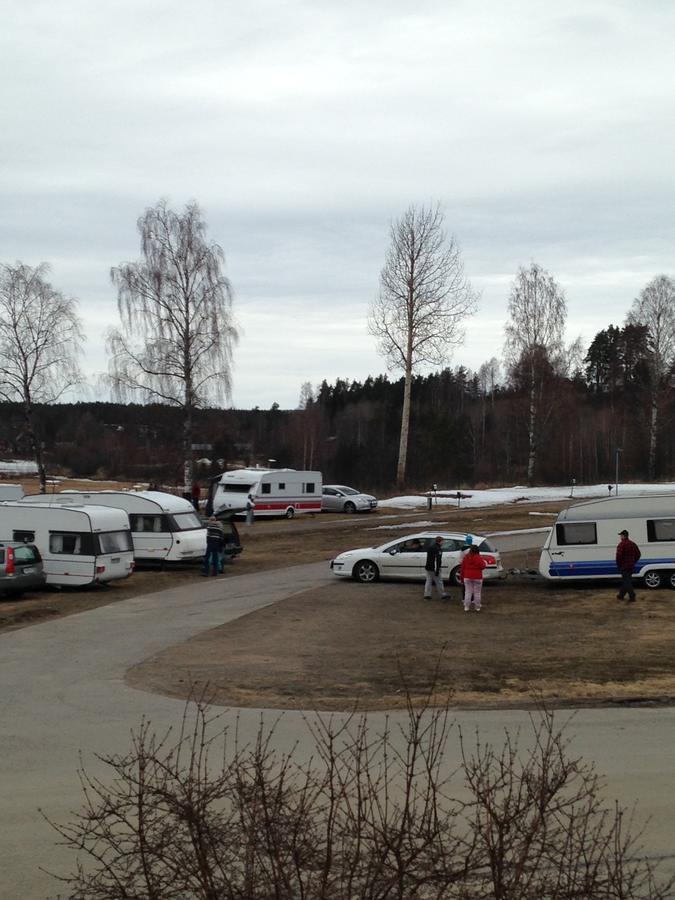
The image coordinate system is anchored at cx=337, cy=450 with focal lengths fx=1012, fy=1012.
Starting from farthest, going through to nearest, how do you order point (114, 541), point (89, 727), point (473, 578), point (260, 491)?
1. point (260, 491)
2. point (114, 541)
3. point (473, 578)
4. point (89, 727)

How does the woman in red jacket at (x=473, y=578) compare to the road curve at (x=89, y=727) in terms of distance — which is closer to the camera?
the road curve at (x=89, y=727)

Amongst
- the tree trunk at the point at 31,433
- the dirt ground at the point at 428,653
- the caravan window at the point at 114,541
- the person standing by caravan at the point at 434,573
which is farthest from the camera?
the tree trunk at the point at 31,433

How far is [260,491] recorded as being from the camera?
47406mm

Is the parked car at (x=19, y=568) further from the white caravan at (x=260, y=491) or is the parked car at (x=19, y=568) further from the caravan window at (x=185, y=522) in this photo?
the white caravan at (x=260, y=491)

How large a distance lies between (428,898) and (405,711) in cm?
775

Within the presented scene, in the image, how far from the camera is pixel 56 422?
481 feet

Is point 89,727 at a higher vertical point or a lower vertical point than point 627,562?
lower

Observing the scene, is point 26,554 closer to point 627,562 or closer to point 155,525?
point 155,525

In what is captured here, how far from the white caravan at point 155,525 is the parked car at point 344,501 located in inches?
788

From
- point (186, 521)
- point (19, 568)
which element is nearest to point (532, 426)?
point (186, 521)

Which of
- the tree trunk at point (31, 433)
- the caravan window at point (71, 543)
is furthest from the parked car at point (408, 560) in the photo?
the tree trunk at point (31, 433)

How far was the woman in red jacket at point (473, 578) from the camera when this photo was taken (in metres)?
21.9

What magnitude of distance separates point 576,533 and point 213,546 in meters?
10.4

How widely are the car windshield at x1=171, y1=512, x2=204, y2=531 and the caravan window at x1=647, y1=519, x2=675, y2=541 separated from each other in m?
13.8
